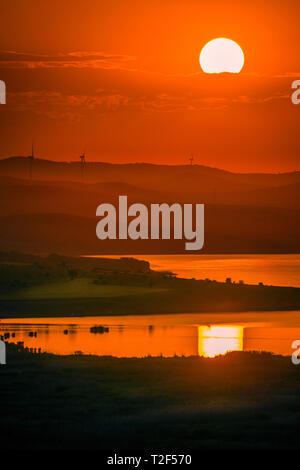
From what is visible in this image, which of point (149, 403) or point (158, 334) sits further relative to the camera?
point (158, 334)

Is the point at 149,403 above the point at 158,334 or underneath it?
underneath

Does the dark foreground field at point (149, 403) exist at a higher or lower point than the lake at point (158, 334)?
lower

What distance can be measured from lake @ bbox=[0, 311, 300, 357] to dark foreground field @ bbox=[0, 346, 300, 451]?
617cm

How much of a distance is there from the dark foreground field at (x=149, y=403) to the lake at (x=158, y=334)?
20.2 ft

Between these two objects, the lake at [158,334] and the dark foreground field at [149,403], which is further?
the lake at [158,334]

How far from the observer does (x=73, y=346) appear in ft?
131

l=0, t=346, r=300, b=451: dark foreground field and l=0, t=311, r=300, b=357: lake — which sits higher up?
l=0, t=311, r=300, b=357: lake

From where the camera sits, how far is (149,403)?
24359 millimetres

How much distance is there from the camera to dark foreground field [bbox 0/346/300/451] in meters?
20.2

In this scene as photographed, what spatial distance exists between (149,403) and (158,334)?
70.1 ft

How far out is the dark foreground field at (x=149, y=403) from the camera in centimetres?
2019

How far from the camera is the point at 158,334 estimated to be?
45719mm
